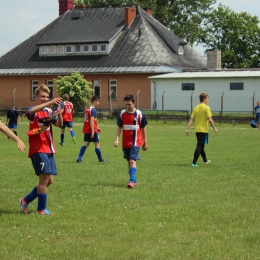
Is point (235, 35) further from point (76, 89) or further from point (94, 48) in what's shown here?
point (76, 89)

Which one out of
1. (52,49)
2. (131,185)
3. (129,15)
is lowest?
(131,185)

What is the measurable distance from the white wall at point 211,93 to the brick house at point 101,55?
2.58m

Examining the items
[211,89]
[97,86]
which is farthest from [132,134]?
[97,86]

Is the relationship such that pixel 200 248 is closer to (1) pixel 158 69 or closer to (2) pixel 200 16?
(1) pixel 158 69

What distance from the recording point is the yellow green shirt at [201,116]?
17.8 meters

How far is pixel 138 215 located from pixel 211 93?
46678 millimetres

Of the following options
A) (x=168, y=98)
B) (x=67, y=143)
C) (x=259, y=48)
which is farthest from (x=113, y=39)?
(x=67, y=143)

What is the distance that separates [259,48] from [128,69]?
27.7 m

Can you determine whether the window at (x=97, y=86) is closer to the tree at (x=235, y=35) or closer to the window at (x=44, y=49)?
the window at (x=44, y=49)

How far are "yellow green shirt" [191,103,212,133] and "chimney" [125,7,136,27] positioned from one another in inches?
1968

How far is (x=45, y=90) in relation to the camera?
32.2 feet

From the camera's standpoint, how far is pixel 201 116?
17.9m

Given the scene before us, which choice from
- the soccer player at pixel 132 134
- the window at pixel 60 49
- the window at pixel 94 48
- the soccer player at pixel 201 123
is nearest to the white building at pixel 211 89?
the window at pixel 94 48

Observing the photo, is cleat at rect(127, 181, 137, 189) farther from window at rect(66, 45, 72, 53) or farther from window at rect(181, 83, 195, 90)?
window at rect(66, 45, 72, 53)
